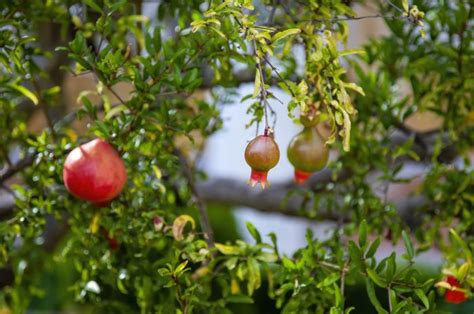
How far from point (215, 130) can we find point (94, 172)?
1.60 feet

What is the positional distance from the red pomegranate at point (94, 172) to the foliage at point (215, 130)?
33 mm

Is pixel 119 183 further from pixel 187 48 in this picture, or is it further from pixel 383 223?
pixel 383 223

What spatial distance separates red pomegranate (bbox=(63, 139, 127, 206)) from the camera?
112cm

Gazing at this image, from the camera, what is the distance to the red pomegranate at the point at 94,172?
112 centimetres

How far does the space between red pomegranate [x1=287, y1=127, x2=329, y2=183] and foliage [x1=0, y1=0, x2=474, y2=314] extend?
42 millimetres

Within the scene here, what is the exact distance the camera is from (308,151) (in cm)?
123

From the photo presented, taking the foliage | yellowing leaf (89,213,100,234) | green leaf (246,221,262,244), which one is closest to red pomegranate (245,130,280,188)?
the foliage

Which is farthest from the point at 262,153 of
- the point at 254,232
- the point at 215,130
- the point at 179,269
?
the point at 215,130

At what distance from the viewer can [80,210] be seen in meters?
1.34

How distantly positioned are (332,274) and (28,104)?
101 cm

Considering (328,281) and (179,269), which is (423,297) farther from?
(179,269)

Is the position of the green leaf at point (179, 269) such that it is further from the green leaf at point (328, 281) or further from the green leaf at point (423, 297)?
the green leaf at point (423, 297)

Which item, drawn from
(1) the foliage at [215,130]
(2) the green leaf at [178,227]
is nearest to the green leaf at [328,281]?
(1) the foliage at [215,130]

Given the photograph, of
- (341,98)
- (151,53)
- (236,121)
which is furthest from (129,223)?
(236,121)
